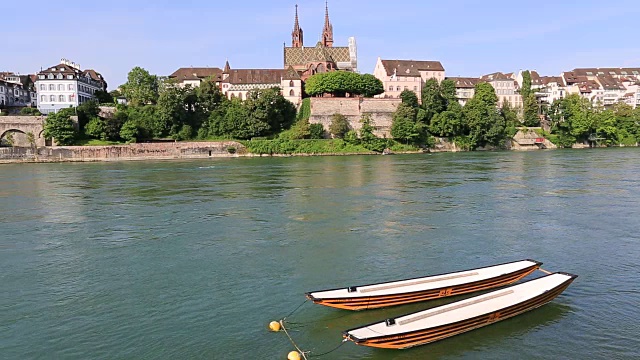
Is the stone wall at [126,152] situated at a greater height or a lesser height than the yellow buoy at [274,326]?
greater

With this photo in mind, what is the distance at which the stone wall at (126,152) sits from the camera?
69.1m

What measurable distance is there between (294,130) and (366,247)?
65549mm

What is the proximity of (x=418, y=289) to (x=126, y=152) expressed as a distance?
68.2 m

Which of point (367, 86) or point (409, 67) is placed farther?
point (409, 67)

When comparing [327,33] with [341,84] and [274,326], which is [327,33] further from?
[274,326]

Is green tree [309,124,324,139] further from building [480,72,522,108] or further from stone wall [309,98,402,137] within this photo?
building [480,72,522,108]

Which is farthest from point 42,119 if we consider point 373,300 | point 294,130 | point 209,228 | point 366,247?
point 373,300

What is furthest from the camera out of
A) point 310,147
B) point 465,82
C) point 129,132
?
point 465,82

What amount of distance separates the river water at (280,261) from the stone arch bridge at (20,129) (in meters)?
45.2

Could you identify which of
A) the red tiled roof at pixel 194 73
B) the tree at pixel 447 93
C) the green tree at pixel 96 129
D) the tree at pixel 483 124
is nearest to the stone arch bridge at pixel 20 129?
the green tree at pixel 96 129

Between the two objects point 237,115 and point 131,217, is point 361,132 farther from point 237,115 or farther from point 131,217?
point 131,217

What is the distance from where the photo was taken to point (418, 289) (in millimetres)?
11719

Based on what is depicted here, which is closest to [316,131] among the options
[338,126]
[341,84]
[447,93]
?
[338,126]

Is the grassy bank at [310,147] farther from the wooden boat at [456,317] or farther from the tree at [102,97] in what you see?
the wooden boat at [456,317]
